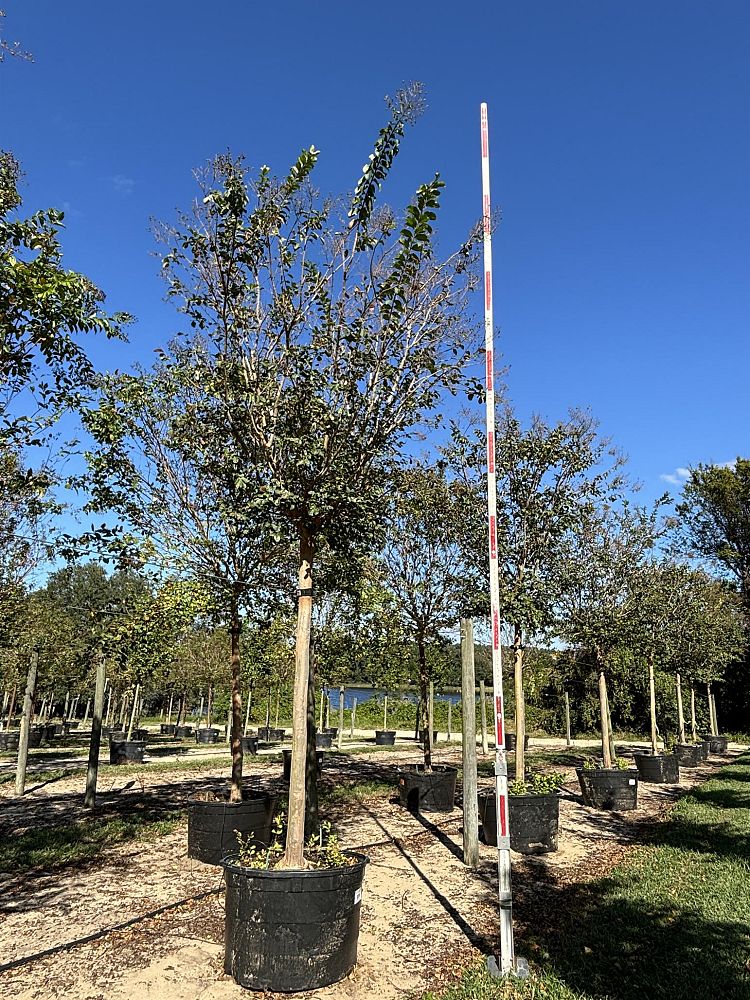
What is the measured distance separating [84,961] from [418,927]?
2478mm

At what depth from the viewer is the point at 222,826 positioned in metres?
7.11

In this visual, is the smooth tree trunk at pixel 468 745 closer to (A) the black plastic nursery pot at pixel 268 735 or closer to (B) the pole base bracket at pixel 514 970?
(B) the pole base bracket at pixel 514 970

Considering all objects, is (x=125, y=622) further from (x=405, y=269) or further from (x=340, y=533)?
(x=405, y=269)

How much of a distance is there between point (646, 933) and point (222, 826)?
164 inches

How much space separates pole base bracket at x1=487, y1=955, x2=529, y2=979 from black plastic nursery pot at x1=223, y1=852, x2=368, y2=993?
0.96 m

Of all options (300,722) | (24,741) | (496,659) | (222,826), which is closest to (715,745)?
(222,826)

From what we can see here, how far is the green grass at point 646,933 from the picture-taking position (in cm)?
415

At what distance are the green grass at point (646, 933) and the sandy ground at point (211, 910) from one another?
274 mm

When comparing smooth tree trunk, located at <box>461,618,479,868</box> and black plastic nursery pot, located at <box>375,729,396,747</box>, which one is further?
black plastic nursery pot, located at <box>375,729,396,747</box>

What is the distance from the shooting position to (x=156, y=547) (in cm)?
739

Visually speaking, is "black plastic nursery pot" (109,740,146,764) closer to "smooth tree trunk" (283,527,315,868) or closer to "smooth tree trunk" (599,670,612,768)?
"smooth tree trunk" (599,670,612,768)

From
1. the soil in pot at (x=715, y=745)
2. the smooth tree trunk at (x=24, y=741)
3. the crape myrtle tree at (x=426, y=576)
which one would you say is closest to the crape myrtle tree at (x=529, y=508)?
the crape myrtle tree at (x=426, y=576)

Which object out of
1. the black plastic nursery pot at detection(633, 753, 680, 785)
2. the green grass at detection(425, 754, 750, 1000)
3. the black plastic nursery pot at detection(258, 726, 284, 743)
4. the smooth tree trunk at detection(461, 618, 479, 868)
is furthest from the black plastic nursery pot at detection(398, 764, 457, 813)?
the black plastic nursery pot at detection(258, 726, 284, 743)

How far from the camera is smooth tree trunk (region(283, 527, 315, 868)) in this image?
4.77 metres
